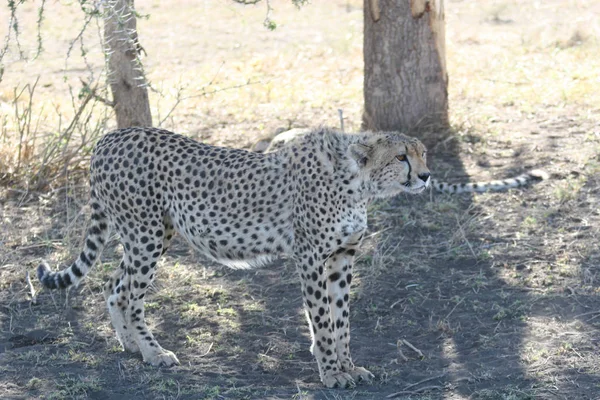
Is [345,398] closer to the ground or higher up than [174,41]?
closer to the ground

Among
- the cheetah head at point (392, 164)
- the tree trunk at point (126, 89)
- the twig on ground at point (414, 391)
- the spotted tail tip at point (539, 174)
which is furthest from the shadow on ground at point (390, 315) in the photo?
the cheetah head at point (392, 164)

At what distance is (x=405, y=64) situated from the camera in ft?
22.8

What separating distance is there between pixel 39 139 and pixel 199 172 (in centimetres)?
331

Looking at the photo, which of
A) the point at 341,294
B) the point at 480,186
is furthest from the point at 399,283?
the point at 480,186

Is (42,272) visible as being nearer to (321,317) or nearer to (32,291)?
(32,291)

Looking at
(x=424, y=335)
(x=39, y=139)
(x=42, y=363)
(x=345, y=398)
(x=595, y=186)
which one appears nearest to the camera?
(x=345, y=398)

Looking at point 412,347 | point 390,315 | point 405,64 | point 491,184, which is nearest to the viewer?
point 412,347

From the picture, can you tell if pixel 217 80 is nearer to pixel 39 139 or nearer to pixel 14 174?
pixel 39 139

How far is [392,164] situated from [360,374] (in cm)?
99

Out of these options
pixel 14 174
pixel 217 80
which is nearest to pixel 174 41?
pixel 217 80

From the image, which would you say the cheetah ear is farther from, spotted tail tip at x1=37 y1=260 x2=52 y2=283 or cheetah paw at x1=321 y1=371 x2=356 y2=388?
spotted tail tip at x1=37 y1=260 x2=52 y2=283

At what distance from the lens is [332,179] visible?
4.15 meters

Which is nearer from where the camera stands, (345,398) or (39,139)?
(345,398)

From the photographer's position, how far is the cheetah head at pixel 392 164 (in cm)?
407
